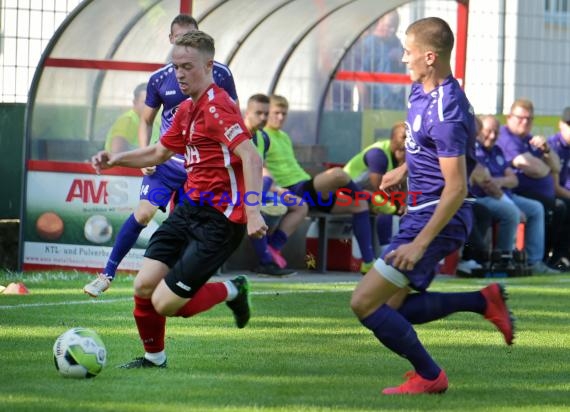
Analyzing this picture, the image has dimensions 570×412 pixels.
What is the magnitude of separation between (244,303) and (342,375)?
101 cm

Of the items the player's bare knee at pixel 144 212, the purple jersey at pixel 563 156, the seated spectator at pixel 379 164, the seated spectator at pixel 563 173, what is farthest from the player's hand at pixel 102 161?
the purple jersey at pixel 563 156

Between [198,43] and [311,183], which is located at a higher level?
[198,43]

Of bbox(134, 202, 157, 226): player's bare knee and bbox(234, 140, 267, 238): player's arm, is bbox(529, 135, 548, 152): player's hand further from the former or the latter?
bbox(234, 140, 267, 238): player's arm

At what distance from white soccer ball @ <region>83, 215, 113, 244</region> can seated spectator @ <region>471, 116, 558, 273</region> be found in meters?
3.96

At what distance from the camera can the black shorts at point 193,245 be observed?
6.98 m

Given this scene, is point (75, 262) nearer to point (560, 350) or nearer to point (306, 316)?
point (306, 316)

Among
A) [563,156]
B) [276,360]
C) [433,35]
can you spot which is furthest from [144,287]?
[563,156]

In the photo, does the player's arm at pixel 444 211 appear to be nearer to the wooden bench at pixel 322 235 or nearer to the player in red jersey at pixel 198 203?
the player in red jersey at pixel 198 203

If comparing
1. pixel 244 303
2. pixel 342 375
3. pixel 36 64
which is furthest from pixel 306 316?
pixel 36 64

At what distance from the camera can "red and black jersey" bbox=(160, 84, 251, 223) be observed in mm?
7053

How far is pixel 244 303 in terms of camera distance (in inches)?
313

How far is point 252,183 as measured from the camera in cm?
690

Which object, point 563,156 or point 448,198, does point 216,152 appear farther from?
point 563,156

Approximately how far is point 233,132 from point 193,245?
62 cm
